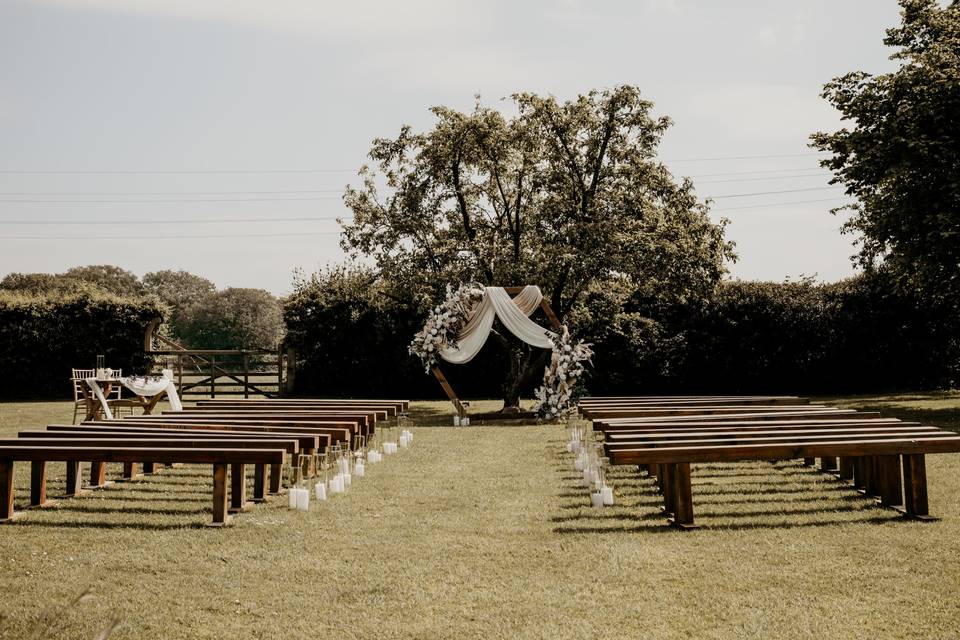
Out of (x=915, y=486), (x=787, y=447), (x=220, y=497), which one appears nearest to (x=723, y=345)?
(x=915, y=486)

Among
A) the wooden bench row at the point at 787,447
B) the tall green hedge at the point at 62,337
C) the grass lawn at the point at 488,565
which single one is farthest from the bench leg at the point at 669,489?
the tall green hedge at the point at 62,337

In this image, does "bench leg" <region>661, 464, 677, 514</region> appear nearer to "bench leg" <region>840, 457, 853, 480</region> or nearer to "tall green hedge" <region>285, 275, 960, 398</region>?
"bench leg" <region>840, 457, 853, 480</region>

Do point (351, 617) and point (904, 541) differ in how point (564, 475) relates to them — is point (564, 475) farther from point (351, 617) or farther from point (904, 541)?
point (351, 617)

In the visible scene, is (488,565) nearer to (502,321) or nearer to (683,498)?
(683,498)

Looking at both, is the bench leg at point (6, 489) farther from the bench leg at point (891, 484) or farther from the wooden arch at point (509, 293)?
the wooden arch at point (509, 293)

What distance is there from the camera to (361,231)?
20188 mm

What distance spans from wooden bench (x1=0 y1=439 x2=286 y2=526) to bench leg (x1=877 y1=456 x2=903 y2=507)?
5.38m

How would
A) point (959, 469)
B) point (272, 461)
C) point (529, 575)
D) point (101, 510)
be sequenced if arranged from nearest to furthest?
point (529, 575)
point (272, 461)
point (101, 510)
point (959, 469)

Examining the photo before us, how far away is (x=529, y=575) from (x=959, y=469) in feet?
21.0

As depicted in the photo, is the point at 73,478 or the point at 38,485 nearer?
the point at 38,485

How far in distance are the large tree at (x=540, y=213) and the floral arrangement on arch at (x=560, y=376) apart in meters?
1.84

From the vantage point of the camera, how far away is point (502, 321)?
16.6 meters

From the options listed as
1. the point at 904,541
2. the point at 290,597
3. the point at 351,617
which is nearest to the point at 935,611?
the point at 904,541

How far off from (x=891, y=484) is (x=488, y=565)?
412 cm
